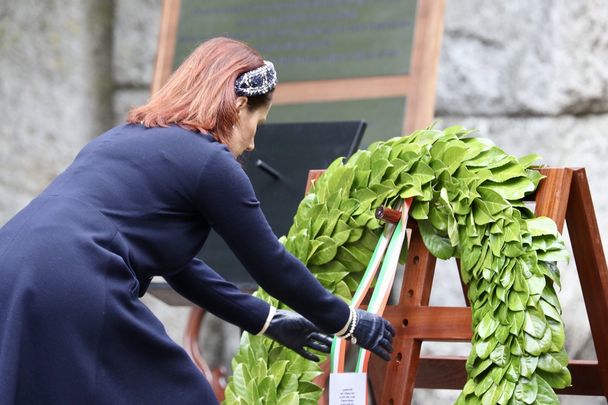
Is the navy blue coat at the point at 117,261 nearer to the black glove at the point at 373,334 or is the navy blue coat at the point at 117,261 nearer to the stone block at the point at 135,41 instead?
the black glove at the point at 373,334

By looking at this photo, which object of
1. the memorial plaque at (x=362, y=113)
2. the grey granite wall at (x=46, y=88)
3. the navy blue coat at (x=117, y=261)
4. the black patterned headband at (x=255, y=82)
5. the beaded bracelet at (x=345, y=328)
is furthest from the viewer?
the grey granite wall at (x=46, y=88)

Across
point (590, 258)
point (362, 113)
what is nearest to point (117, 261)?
point (590, 258)

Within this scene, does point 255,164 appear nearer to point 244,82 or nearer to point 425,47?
point 425,47

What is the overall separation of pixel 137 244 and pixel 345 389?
26.0 inches

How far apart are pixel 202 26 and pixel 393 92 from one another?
0.95 metres

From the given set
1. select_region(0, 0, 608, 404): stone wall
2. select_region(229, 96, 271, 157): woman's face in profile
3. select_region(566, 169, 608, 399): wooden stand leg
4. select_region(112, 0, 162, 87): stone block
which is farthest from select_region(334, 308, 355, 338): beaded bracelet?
select_region(112, 0, 162, 87): stone block

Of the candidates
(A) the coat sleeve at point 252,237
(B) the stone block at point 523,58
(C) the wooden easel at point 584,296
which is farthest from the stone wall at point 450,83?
(A) the coat sleeve at point 252,237

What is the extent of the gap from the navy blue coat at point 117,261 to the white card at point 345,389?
13.6 inches

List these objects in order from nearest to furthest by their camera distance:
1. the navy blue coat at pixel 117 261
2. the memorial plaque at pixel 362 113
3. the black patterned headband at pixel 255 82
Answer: the navy blue coat at pixel 117 261 < the black patterned headband at pixel 255 82 < the memorial plaque at pixel 362 113

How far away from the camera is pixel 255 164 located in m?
3.65

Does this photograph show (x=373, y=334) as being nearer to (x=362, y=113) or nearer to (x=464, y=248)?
(x=464, y=248)

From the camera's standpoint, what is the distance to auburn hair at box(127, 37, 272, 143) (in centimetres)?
206

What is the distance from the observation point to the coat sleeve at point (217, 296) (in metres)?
2.30

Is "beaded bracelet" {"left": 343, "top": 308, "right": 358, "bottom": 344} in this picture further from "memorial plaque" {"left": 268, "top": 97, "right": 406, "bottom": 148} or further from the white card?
"memorial plaque" {"left": 268, "top": 97, "right": 406, "bottom": 148}
